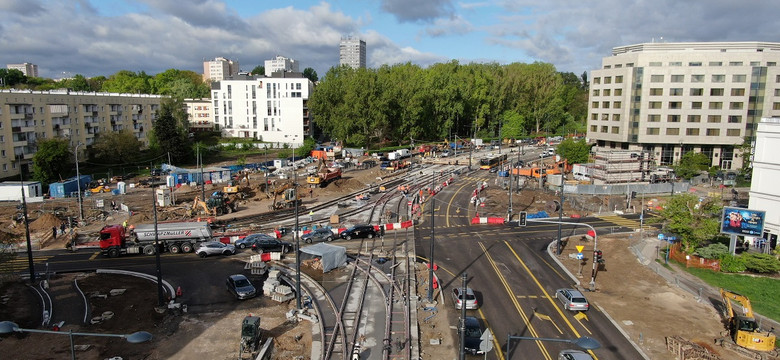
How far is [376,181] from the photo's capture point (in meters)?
80.0

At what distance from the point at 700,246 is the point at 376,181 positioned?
4660 cm

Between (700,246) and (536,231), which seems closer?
(700,246)

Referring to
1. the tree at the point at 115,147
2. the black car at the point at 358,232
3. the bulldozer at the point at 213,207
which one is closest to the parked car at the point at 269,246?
the black car at the point at 358,232

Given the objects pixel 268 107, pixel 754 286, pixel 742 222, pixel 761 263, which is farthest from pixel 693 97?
pixel 268 107

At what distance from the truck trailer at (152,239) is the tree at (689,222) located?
132 feet

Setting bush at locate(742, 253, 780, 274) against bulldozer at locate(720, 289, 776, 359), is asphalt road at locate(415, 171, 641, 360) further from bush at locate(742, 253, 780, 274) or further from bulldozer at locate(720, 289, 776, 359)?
bush at locate(742, 253, 780, 274)

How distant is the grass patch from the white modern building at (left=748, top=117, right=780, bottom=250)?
7247 mm

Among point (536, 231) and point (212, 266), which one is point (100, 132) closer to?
point (212, 266)

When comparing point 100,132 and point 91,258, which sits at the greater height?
point 100,132

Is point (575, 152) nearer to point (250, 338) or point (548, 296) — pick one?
point (548, 296)

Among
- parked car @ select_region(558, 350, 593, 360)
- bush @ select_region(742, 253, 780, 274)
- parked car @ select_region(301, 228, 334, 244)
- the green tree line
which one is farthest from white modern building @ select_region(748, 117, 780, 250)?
the green tree line

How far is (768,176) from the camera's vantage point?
140 ft

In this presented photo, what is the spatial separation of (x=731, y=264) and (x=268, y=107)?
10977 cm

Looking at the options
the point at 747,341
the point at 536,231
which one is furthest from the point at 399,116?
the point at 747,341
